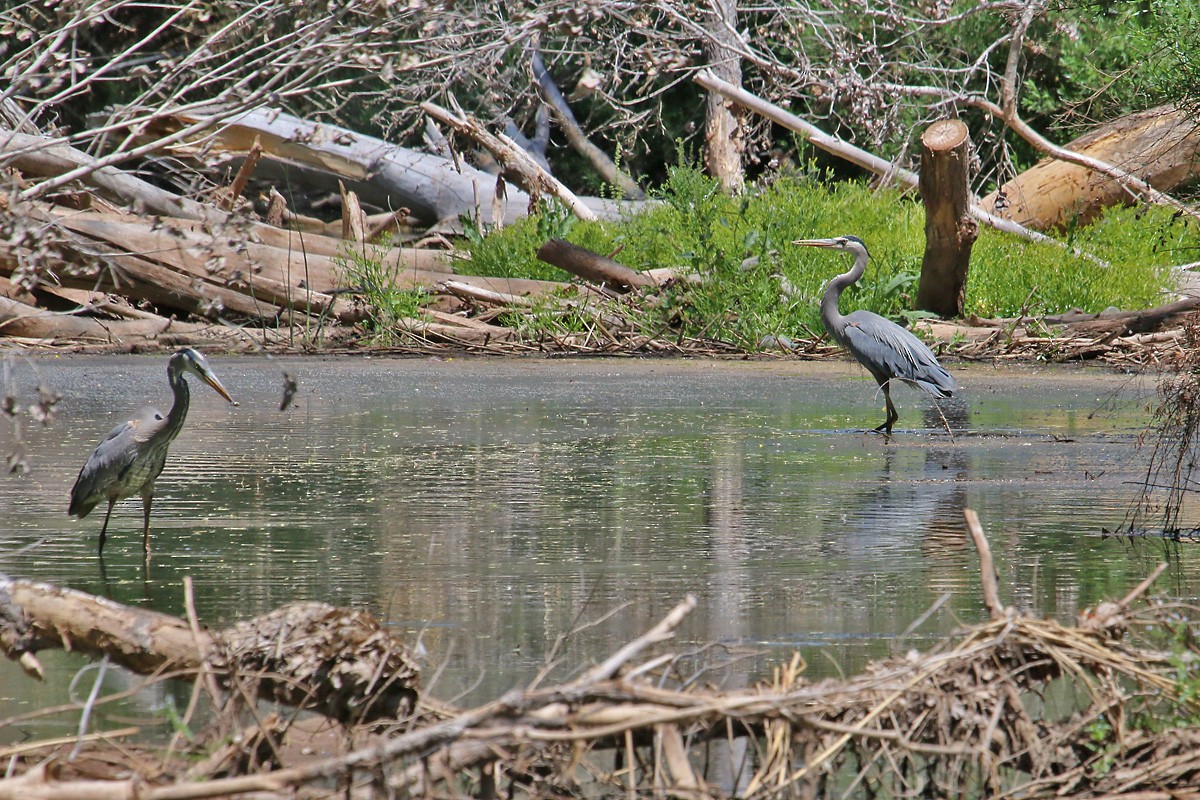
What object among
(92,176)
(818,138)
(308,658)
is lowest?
(308,658)

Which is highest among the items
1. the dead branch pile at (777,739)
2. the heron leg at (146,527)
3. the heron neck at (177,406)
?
the heron neck at (177,406)

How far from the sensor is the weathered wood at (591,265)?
16.3 meters

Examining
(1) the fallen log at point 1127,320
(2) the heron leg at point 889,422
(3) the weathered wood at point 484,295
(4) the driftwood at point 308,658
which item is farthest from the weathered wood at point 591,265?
(4) the driftwood at point 308,658

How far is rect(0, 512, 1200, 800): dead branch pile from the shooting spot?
2979mm

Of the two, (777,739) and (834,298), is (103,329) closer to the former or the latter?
(834,298)

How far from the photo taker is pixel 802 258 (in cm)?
1627

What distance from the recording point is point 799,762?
3.66m

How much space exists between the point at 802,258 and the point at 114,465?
1082 cm

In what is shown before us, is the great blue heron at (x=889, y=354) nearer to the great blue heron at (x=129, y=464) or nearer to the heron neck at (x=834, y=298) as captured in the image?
the heron neck at (x=834, y=298)

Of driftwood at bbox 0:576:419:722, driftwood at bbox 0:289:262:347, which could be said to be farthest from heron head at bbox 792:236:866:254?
driftwood at bbox 0:576:419:722

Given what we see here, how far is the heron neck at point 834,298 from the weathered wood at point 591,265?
11.4 feet

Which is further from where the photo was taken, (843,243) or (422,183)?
(422,183)

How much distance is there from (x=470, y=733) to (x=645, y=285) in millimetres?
13502

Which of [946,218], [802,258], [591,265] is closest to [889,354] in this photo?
[946,218]
